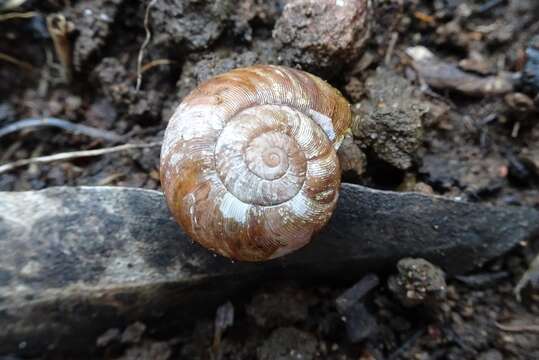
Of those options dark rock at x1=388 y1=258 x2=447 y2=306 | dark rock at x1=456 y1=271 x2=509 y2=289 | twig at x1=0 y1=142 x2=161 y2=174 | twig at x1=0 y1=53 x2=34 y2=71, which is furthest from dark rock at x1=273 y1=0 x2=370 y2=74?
twig at x1=0 y1=53 x2=34 y2=71

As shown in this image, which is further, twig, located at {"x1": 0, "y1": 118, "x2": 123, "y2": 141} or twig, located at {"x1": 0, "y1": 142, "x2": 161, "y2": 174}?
twig, located at {"x1": 0, "y1": 118, "x2": 123, "y2": 141}

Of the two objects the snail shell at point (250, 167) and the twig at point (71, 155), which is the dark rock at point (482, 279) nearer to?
the snail shell at point (250, 167)

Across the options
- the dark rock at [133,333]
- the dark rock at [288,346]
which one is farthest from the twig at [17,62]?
the dark rock at [288,346]

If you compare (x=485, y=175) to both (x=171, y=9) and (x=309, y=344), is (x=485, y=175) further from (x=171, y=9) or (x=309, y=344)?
(x=171, y=9)

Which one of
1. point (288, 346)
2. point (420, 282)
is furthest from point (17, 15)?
point (420, 282)

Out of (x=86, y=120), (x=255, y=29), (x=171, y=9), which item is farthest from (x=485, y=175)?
(x=86, y=120)

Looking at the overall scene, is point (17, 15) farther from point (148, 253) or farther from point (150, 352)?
point (150, 352)

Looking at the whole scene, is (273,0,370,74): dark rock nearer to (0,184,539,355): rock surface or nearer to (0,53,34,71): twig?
(0,184,539,355): rock surface

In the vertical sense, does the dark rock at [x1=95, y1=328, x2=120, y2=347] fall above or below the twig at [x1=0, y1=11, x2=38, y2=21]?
below
